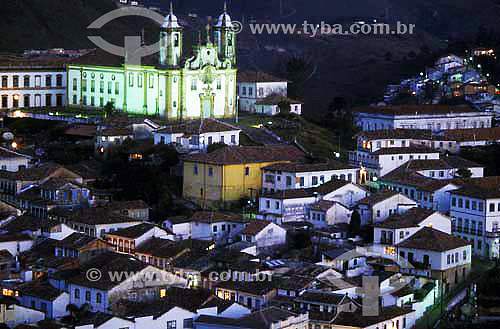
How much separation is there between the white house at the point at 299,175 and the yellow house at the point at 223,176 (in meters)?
0.44

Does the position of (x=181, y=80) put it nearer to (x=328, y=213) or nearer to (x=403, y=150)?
(x=403, y=150)

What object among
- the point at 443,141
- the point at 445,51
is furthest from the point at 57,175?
the point at 445,51

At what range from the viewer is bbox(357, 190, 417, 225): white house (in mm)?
53062

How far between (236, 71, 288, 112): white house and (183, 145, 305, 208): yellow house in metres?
12.6

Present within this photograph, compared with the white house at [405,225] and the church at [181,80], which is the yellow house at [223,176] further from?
the church at [181,80]

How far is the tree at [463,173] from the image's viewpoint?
58284mm

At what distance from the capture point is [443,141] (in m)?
64.4

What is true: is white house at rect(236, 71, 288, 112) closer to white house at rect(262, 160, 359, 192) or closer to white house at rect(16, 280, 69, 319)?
white house at rect(262, 160, 359, 192)

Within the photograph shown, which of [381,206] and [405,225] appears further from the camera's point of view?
[381,206]

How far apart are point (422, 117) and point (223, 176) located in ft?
51.0

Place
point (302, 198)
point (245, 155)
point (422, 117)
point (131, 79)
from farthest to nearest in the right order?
point (422, 117), point (131, 79), point (245, 155), point (302, 198)

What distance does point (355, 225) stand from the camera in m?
52.2

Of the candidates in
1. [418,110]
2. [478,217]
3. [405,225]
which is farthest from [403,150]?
[418,110]

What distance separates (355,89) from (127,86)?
25.9 metres
